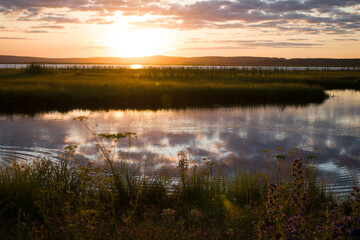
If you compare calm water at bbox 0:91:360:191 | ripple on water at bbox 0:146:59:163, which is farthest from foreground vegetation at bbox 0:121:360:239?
ripple on water at bbox 0:146:59:163

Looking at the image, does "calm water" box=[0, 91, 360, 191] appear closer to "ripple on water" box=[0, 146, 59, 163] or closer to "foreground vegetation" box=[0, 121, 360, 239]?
"ripple on water" box=[0, 146, 59, 163]

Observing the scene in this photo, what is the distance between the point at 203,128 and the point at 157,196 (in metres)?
7.53

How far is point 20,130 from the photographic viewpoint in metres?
12.2

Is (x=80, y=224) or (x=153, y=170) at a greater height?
(x=80, y=224)

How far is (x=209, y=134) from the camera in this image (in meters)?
11.6

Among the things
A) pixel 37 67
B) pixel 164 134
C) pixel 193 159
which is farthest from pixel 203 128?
pixel 37 67

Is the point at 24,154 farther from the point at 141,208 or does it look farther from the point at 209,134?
the point at 209,134

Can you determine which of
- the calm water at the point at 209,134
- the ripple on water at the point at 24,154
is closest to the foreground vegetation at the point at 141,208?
the calm water at the point at 209,134

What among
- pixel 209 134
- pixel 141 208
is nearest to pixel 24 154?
pixel 141 208

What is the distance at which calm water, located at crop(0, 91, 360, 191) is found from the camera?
339 inches

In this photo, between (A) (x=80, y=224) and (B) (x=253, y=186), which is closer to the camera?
(A) (x=80, y=224)

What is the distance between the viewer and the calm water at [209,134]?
8.62 m

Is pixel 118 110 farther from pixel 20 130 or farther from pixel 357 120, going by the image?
pixel 357 120

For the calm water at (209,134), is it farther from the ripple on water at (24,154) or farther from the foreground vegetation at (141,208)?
the foreground vegetation at (141,208)
